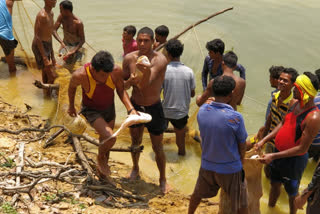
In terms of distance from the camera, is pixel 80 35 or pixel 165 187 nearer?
pixel 165 187

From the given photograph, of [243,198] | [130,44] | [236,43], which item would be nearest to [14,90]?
[130,44]

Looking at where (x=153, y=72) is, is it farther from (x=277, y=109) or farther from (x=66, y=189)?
(x=66, y=189)

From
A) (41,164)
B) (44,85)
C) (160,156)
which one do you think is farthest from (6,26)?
(160,156)

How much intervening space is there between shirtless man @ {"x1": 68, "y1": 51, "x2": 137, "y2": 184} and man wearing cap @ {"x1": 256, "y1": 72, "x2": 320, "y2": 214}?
1.60 metres

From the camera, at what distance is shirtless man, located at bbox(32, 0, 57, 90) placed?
659cm

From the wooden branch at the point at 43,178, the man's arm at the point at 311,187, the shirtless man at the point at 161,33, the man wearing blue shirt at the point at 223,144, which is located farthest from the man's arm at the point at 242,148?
the shirtless man at the point at 161,33

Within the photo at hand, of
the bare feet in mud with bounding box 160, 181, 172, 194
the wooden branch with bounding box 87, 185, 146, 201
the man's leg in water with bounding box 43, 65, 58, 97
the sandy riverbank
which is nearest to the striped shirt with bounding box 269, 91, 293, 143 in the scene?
the sandy riverbank

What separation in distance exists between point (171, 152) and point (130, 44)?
6.68 feet

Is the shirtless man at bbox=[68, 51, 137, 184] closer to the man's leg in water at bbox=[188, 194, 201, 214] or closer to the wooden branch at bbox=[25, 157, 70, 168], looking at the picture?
the wooden branch at bbox=[25, 157, 70, 168]

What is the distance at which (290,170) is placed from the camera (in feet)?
13.9

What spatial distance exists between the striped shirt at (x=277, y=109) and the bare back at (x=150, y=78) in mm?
1363

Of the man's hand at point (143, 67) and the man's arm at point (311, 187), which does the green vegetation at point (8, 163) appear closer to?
the man's hand at point (143, 67)

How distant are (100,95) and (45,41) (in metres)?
2.95

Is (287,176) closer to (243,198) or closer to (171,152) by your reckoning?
(243,198)
